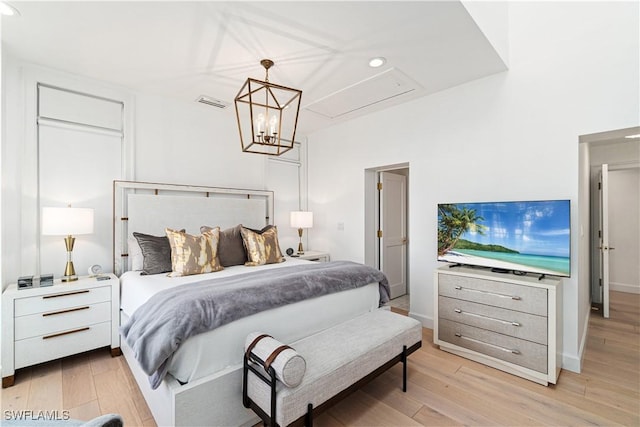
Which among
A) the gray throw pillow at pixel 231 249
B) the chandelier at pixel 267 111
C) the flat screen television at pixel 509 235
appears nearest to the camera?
the chandelier at pixel 267 111

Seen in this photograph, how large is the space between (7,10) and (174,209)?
2.06 m

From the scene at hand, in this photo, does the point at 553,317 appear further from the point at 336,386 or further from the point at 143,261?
the point at 143,261

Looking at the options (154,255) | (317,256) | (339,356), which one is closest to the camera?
(339,356)

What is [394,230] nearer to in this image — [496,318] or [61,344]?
[496,318]

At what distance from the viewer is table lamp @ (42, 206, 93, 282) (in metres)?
2.51

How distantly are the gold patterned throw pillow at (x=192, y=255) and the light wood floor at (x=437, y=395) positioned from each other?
954 mm

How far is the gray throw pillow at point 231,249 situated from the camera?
314cm

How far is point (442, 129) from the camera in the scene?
3.36 m

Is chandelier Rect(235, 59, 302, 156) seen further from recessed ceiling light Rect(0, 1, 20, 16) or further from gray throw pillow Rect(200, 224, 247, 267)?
recessed ceiling light Rect(0, 1, 20, 16)

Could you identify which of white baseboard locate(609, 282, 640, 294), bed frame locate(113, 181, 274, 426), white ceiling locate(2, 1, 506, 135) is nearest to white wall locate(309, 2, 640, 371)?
white ceiling locate(2, 1, 506, 135)

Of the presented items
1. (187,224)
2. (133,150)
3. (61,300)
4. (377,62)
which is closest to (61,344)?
(61,300)

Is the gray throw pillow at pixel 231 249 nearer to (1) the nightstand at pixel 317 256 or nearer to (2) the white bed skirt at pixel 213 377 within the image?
(1) the nightstand at pixel 317 256

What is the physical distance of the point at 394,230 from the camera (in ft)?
15.4

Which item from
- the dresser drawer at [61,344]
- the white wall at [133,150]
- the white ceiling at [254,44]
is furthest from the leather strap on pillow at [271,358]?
the white wall at [133,150]
